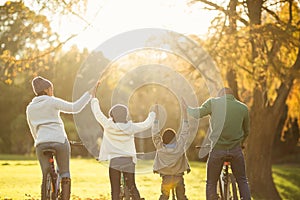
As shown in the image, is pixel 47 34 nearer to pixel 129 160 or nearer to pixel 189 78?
pixel 189 78

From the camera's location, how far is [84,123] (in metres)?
52.9

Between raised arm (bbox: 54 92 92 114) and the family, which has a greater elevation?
raised arm (bbox: 54 92 92 114)

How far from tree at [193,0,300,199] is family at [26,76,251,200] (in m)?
7.13

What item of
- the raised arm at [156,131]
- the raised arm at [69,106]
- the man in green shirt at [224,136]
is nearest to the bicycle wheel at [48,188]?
the raised arm at [69,106]

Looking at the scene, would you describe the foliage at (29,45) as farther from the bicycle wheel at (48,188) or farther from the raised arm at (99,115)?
the bicycle wheel at (48,188)

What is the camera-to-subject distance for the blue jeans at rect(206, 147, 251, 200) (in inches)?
346

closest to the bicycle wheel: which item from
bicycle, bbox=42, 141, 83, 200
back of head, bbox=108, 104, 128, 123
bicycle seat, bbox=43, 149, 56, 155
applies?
bicycle, bbox=42, 141, 83, 200

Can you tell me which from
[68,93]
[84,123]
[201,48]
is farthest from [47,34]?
[68,93]

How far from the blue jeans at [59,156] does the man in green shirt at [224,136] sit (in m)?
1.92

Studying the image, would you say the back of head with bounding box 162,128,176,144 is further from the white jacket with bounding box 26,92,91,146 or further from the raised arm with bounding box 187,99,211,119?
the white jacket with bounding box 26,92,91,146

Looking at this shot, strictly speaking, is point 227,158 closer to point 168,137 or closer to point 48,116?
point 168,137

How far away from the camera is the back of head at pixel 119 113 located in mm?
8602

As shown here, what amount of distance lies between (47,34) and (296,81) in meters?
8.26

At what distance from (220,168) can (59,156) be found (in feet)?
7.60
